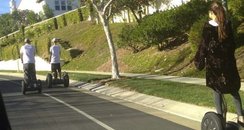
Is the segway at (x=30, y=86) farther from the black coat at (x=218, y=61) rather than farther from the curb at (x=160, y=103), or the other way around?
the black coat at (x=218, y=61)

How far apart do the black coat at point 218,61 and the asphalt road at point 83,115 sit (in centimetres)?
267

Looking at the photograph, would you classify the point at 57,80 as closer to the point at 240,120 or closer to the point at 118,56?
the point at 118,56

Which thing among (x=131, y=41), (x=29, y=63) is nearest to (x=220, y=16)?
(x=29, y=63)

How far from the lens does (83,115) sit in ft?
40.0

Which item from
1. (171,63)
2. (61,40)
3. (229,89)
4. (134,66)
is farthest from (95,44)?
(229,89)

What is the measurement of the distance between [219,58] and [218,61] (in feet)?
0.15

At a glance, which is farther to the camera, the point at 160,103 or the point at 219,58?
the point at 160,103

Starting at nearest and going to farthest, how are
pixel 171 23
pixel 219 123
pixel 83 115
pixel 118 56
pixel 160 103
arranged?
pixel 219 123
pixel 83 115
pixel 160 103
pixel 171 23
pixel 118 56

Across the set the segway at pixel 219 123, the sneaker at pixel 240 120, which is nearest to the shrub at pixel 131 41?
the segway at pixel 219 123

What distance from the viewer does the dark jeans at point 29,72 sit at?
719 inches

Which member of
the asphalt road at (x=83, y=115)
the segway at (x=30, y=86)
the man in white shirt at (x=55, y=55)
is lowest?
the asphalt road at (x=83, y=115)

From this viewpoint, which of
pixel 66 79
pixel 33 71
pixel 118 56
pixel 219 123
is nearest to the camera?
pixel 219 123

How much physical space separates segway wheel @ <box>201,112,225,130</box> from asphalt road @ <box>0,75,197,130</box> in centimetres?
243

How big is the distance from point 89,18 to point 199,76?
118ft
